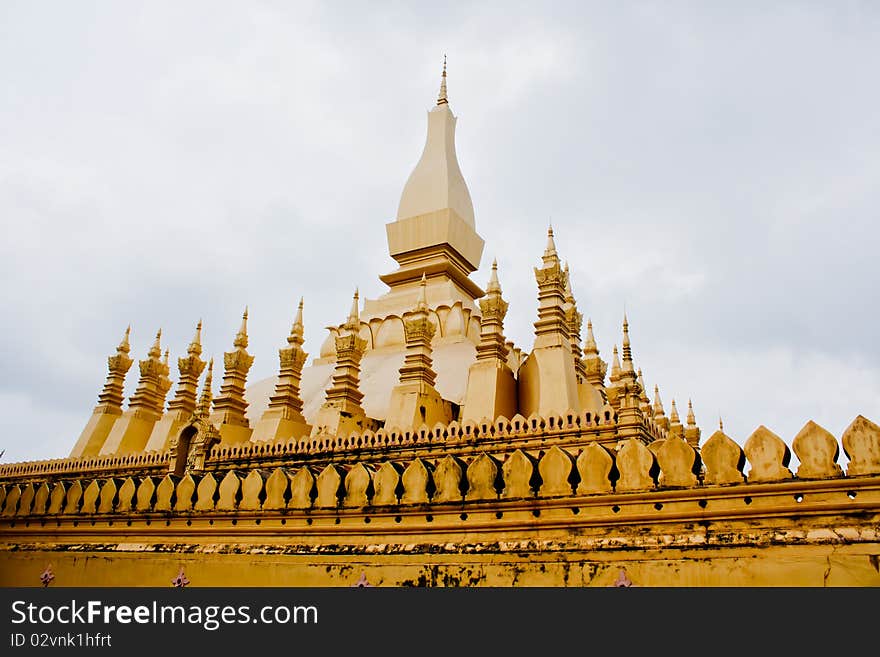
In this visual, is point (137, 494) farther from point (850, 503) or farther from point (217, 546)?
point (850, 503)

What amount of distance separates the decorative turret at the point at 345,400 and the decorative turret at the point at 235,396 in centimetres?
218

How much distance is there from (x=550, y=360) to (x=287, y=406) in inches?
215

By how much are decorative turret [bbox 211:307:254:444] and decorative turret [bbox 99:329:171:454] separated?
3.60 m

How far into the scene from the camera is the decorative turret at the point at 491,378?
11.4 meters

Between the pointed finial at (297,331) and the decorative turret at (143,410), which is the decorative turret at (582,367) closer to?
the pointed finial at (297,331)

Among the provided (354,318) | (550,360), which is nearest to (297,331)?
(354,318)

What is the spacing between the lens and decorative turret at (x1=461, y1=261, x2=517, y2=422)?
11.4 m

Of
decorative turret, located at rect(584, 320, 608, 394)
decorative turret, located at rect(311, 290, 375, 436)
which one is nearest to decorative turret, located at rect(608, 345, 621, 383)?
decorative turret, located at rect(584, 320, 608, 394)

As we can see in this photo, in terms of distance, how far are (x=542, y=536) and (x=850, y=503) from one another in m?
2.21

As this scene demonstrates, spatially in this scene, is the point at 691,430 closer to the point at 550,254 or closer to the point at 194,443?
the point at 550,254

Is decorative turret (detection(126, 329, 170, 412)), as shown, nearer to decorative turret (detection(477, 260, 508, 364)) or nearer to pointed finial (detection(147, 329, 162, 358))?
pointed finial (detection(147, 329, 162, 358))

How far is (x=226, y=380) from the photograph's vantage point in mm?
15250

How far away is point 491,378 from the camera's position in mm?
11617
